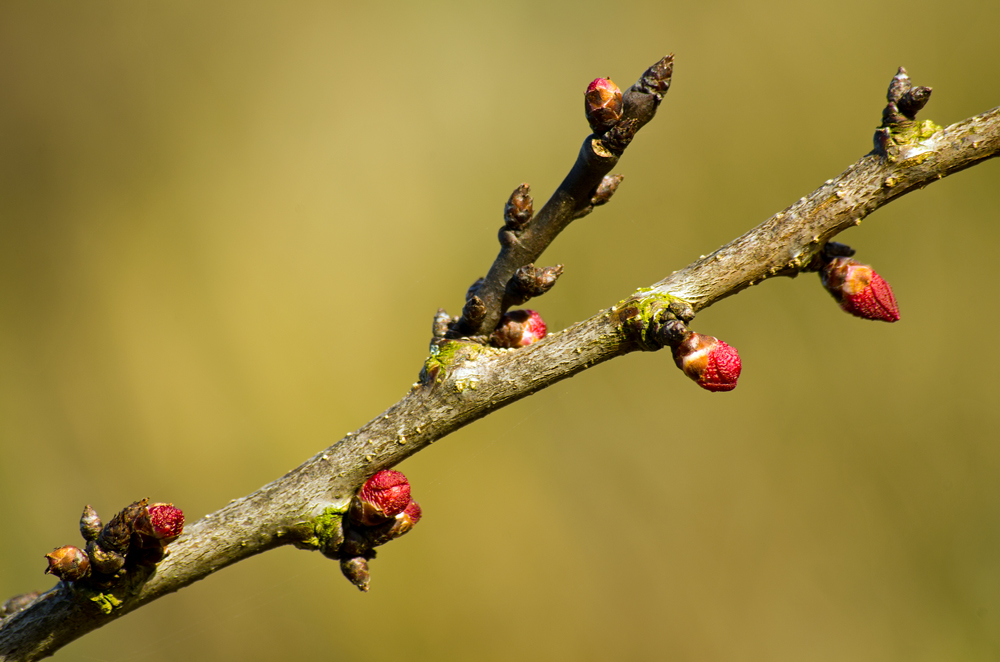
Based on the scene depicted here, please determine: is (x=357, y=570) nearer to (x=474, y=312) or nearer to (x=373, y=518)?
(x=373, y=518)

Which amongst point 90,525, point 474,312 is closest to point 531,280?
point 474,312

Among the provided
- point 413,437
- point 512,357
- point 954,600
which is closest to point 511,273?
point 512,357

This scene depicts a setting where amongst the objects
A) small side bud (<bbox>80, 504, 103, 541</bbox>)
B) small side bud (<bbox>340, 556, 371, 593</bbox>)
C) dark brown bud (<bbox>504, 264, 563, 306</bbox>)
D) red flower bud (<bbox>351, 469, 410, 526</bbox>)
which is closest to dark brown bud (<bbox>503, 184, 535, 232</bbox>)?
dark brown bud (<bbox>504, 264, 563, 306</bbox>)

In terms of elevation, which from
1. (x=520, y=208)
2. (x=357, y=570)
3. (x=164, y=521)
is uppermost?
(x=520, y=208)

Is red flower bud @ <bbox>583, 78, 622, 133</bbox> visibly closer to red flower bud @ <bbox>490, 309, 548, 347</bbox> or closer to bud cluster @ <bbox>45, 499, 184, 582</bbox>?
red flower bud @ <bbox>490, 309, 548, 347</bbox>

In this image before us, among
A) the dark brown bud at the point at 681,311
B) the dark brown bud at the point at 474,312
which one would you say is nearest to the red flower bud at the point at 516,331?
the dark brown bud at the point at 474,312
